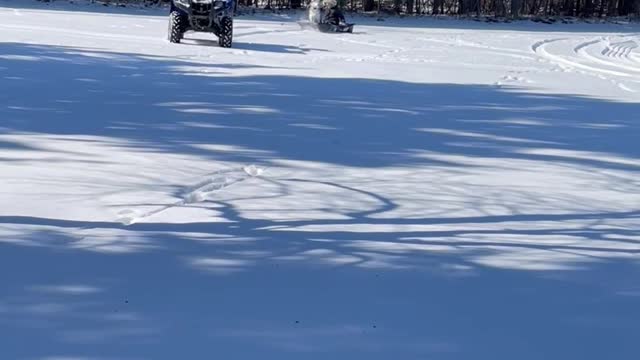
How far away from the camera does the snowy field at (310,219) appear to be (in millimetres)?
5773

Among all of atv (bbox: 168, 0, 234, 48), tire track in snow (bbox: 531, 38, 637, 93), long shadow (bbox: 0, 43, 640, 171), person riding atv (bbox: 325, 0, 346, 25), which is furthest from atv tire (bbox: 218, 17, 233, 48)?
person riding atv (bbox: 325, 0, 346, 25)

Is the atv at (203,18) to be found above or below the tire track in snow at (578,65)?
above

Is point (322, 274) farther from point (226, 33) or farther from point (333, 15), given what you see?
point (333, 15)

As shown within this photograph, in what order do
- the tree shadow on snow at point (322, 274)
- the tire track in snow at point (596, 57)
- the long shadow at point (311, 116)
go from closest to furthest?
the tree shadow on snow at point (322, 274) → the long shadow at point (311, 116) → the tire track in snow at point (596, 57)

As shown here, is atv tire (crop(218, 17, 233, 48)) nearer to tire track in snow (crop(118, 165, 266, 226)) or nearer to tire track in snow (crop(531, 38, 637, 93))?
tire track in snow (crop(531, 38, 637, 93))

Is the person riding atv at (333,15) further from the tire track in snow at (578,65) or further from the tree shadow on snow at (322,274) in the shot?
the tree shadow on snow at (322,274)

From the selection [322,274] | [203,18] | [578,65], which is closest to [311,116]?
[322,274]

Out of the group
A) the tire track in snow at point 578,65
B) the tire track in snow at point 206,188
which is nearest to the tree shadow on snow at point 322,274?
the tire track in snow at point 206,188

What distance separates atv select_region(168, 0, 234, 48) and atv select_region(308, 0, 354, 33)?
281 inches

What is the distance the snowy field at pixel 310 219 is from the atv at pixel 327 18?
47.2 feet

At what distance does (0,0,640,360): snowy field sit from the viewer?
5773mm

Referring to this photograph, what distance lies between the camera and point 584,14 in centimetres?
5106

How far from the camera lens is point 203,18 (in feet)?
79.2

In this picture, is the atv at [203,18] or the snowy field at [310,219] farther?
the atv at [203,18]
